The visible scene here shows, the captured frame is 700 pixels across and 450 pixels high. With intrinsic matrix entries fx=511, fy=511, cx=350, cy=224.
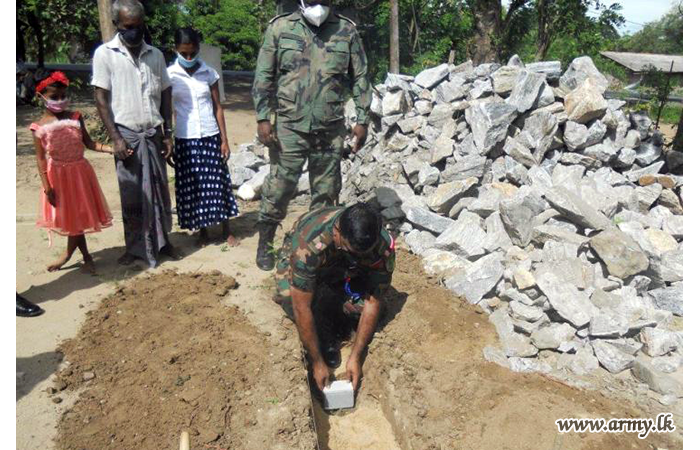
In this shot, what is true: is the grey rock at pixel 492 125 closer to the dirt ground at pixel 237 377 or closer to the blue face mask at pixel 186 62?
the dirt ground at pixel 237 377

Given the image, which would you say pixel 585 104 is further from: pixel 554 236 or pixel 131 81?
pixel 131 81

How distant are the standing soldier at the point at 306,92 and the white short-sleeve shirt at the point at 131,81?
0.78 m

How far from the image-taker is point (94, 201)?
4039 mm

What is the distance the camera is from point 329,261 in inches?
119

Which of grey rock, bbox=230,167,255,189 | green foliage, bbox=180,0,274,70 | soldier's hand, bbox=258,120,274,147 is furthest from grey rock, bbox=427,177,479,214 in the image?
green foliage, bbox=180,0,274,70

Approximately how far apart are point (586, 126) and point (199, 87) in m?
3.79

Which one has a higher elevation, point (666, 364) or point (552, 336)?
point (552, 336)

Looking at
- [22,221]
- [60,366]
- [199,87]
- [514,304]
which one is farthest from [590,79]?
[22,221]

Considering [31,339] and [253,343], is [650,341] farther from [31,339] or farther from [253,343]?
[31,339]

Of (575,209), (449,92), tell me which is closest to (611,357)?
(575,209)

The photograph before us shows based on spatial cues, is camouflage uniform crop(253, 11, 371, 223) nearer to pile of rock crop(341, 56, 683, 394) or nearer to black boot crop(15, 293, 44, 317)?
pile of rock crop(341, 56, 683, 394)

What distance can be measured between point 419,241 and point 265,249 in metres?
1.42

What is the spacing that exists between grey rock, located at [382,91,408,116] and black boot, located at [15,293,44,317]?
4286 millimetres

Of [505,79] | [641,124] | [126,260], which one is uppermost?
[505,79]
